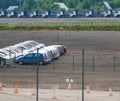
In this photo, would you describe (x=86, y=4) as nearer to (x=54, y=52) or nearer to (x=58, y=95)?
(x=54, y=52)

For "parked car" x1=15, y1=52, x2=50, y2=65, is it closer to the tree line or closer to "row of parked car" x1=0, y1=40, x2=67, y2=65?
"row of parked car" x1=0, y1=40, x2=67, y2=65

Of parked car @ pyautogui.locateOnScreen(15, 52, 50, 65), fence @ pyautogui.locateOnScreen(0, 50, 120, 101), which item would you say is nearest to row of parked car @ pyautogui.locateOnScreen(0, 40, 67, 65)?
parked car @ pyautogui.locateOnScreen(15, 52, 50, 65)

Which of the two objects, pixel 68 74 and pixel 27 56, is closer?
pixel 68 74

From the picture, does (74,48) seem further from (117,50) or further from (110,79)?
(110,79)

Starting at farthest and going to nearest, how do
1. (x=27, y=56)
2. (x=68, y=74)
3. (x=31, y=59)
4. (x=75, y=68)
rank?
1. (x=27, y=56)
2. (x=31, y=59)
3. (x=75, y=68)
4. (x=68, y=74)

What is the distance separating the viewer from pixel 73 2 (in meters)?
172

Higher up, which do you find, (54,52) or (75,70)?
(54,52)

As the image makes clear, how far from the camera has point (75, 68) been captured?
43.8 metres

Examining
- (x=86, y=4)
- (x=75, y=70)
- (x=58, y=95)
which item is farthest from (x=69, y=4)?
(x=58, y=95)

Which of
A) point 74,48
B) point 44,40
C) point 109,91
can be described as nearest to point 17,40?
point 44,40

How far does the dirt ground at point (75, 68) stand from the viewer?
37.4 metres

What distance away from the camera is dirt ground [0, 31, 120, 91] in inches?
1473

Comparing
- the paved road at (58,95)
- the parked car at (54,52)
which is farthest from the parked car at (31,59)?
the paved road at (58,95)

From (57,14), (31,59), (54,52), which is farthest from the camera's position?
(57,14)
